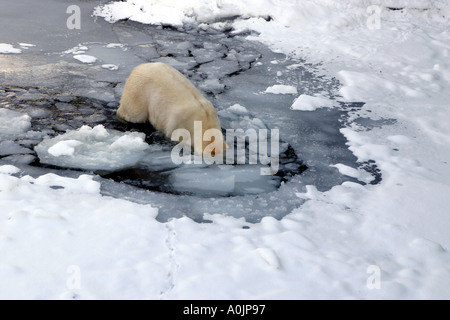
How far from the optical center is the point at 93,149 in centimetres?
427

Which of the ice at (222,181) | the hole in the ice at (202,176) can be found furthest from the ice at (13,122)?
the ice at (222,181)

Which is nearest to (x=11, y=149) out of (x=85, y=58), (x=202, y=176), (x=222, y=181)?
(x=202, y=176)

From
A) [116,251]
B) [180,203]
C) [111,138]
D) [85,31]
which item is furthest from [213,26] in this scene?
[116,251]

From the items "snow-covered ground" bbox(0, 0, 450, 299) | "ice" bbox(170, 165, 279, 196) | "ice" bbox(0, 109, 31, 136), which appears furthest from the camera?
"ice" bbox(0, 109, 31, 136)

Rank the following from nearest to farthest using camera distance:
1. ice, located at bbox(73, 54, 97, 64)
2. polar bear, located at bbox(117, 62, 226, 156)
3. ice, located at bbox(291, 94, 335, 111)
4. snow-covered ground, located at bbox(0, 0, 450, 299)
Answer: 1. snow-covered ground, located at bbox(0, 0, 450, 299)
2. polar bear, located at bbox(117, 62, 226, 156)
3. ice, located at bbox(291, 94, 335, 111)
4. ice, located at bbox(73, 54, 97, 64)

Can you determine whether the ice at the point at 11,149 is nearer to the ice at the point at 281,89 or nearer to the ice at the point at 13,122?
the ice at the point at 13,122

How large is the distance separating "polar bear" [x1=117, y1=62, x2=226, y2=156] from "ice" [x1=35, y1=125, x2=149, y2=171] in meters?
0.26

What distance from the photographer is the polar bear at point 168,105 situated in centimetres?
419

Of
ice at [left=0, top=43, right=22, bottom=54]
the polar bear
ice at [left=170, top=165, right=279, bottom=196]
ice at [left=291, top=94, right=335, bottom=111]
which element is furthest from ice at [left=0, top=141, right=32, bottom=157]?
ice at [left=291, top=94, right=335, bottom=111]

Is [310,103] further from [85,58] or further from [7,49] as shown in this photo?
[7,49]

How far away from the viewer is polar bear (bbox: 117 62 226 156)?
4.19m

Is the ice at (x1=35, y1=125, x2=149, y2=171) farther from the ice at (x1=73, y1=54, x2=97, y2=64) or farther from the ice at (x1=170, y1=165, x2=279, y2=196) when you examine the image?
the ice at (x1=73, y1=54, x2=97, y2=64)

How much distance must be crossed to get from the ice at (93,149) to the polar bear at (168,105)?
26cm

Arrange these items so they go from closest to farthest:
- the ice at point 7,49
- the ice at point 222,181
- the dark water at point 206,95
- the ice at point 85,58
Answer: the dark water at point 206,95 < the ice at point 222,181 < the ice at point 85,58 < the ice at point 7,49
